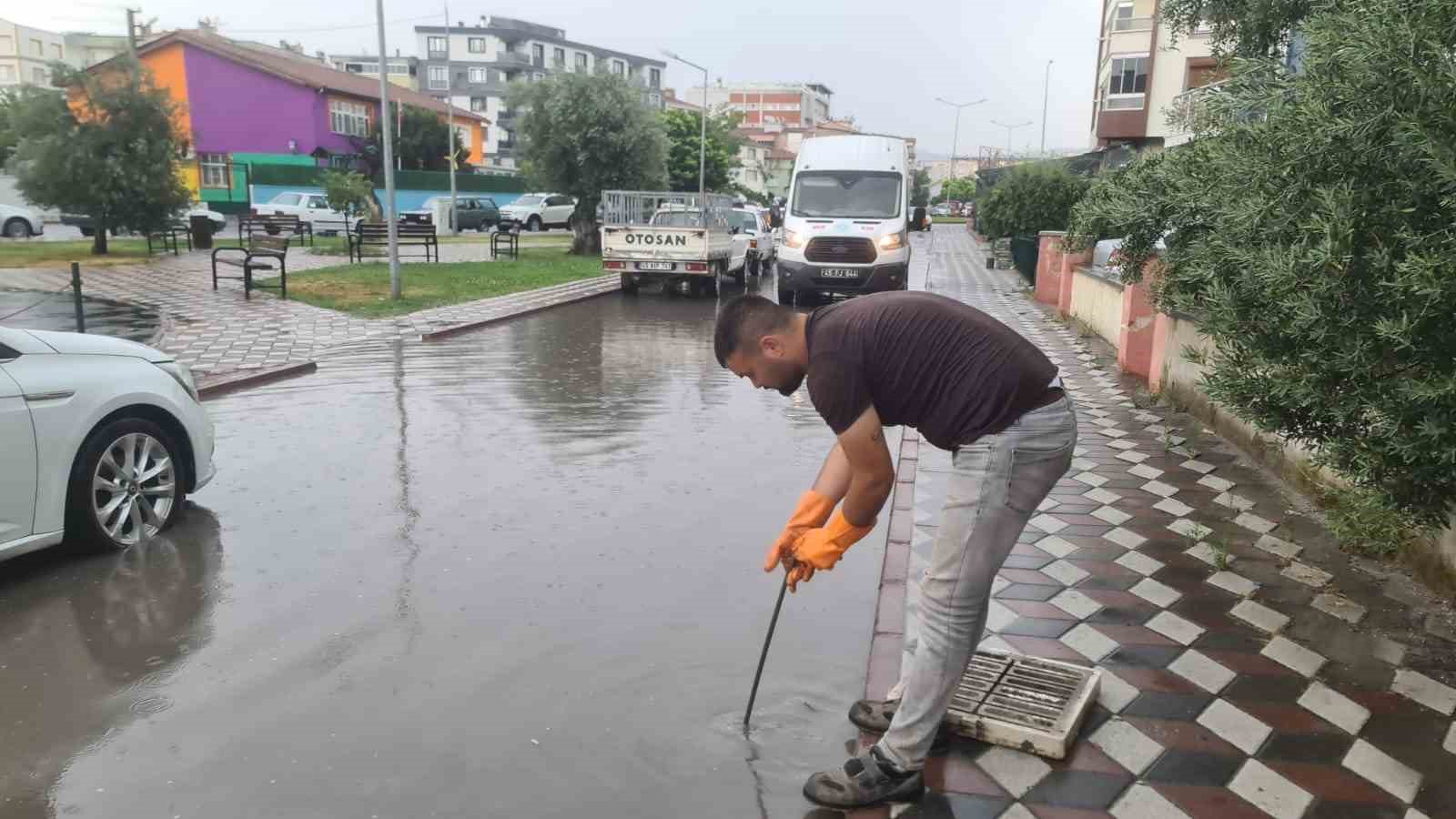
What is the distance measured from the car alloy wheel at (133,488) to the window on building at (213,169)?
44.3 meters

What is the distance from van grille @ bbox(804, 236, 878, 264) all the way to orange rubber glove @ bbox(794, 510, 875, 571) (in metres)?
14.8

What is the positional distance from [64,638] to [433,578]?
1490 mm

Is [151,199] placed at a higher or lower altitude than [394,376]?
higher

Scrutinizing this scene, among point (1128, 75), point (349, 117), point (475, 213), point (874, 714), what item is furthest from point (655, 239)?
point (349, 117)

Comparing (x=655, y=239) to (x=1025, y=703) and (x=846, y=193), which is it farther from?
(x=1025, y=703)

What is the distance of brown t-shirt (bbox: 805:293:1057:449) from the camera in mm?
2883

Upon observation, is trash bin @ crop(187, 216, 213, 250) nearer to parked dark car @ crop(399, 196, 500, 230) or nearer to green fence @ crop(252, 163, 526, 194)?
green fence @ crop(252, 163, 526, 194)

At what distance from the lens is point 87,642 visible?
427 cm

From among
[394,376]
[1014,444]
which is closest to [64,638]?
[1014,444]

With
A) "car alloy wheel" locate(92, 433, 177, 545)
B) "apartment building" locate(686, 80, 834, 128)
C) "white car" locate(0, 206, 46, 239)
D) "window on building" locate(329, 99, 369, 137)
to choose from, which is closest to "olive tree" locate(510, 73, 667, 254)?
"white car" locate(0, 206, 46, 239)

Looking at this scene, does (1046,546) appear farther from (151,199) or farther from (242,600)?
(151,199)

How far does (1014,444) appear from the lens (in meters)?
2.94

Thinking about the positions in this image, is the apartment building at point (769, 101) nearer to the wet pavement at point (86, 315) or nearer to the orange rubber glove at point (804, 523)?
the wet pavement at point (86, 315)

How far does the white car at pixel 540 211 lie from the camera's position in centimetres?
4238
